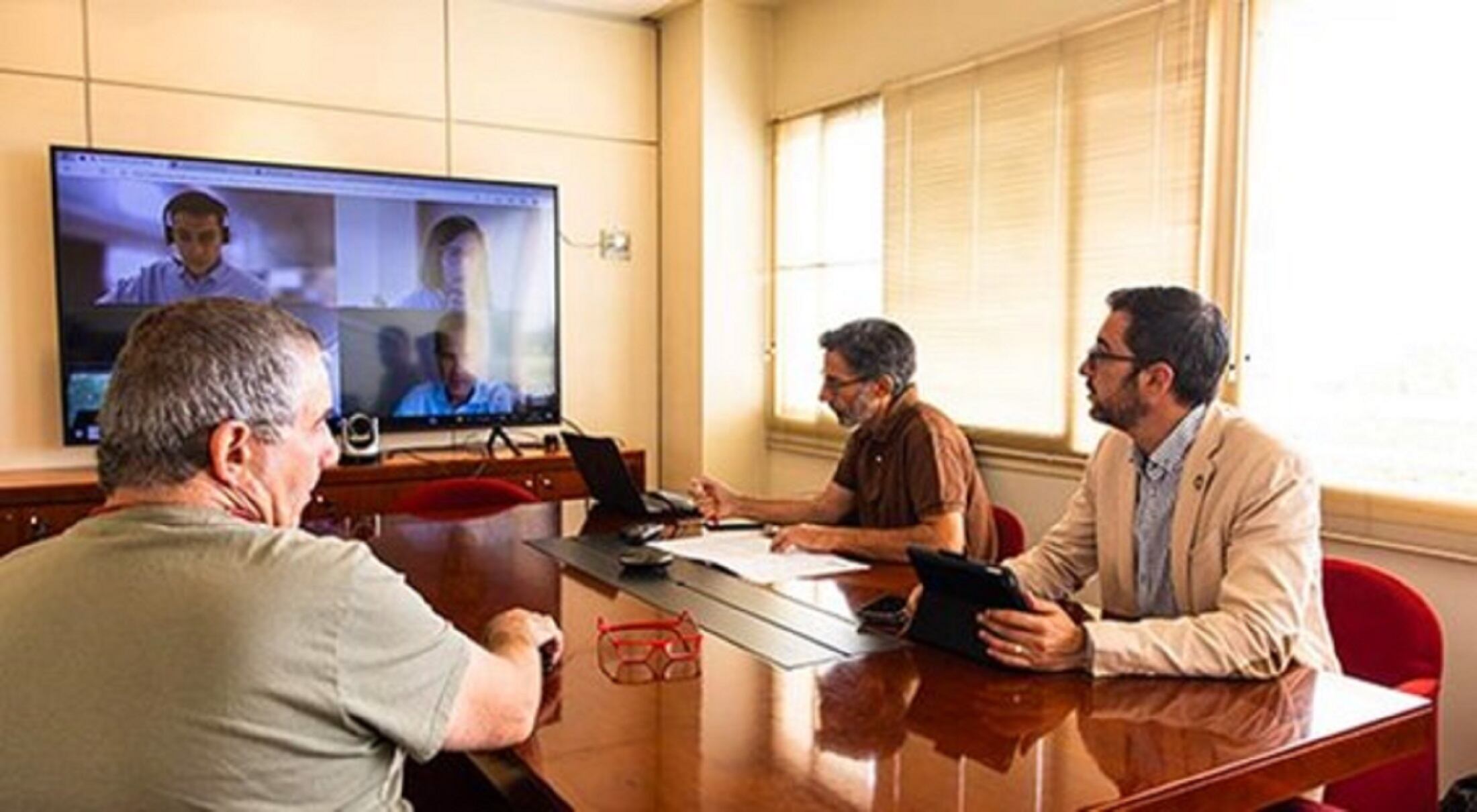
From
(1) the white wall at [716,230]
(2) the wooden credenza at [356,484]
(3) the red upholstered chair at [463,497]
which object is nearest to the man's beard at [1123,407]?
(2) the wooden credenza at [356,484]

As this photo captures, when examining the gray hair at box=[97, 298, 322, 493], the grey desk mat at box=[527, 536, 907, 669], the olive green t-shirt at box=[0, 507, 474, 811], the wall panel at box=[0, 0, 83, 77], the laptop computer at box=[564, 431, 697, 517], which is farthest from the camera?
the wall panel at box=[0, 0, 83, 77]

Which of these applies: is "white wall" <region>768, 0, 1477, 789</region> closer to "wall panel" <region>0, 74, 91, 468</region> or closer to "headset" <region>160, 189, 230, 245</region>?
"headset" <region>160, 189, 230, 245</region>

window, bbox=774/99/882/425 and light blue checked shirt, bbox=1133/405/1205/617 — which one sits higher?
window, bbox=774/99/882/425

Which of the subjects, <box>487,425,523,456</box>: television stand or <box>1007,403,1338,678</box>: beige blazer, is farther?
<box>487,425,523,456</box>: television stand

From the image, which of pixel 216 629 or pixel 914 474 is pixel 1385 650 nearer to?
pixel 914 474

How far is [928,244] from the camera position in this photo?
3.99 m

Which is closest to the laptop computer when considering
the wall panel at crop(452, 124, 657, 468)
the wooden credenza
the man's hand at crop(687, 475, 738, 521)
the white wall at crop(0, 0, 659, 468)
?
the man's hand at crop(687, 475, 738, 521)

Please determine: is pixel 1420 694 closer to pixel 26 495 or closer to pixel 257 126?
pixel 26 495

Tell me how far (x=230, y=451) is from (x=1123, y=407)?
5.03 feet

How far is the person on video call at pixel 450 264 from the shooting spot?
4.38m

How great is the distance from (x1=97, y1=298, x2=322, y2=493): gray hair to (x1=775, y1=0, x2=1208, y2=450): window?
105 inches

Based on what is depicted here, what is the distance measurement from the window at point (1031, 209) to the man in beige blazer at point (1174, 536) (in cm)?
124

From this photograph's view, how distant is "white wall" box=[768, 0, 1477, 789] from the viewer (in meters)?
2.50

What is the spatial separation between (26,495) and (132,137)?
1.37 metres
